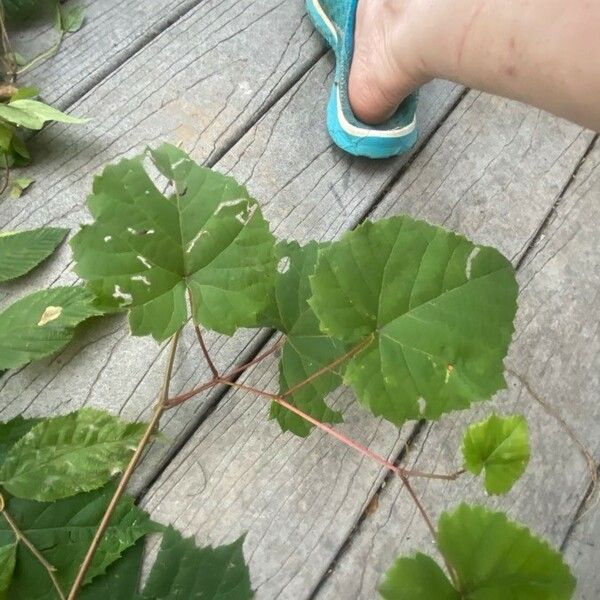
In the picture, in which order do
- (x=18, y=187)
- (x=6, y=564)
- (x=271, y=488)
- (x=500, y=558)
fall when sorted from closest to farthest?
(x=500, y=558)
(x=6, y=564)
(x=271, y=488)
(x=18, y=187)

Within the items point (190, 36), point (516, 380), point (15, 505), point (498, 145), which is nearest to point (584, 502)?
point (516, 380)

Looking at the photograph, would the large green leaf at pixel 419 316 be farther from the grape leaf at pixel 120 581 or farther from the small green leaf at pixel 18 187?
the small green leaf at pixel 18 187

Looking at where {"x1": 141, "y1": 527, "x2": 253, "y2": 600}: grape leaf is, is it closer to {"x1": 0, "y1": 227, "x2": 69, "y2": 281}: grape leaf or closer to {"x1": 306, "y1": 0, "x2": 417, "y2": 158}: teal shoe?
{"x1": 0, "y1": 227, "x2": 69, "y2": 281}: grape leaf

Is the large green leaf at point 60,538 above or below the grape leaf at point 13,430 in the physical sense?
below

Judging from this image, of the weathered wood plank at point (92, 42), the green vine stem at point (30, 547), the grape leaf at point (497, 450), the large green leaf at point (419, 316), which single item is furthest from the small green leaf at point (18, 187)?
the grape leaf at point (497, 450)

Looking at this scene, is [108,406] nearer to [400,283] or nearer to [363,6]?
[400,283]

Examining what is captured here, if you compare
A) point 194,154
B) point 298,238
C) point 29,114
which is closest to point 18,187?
point 29,114

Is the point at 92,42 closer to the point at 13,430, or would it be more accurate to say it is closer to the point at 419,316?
the point at 13,430
